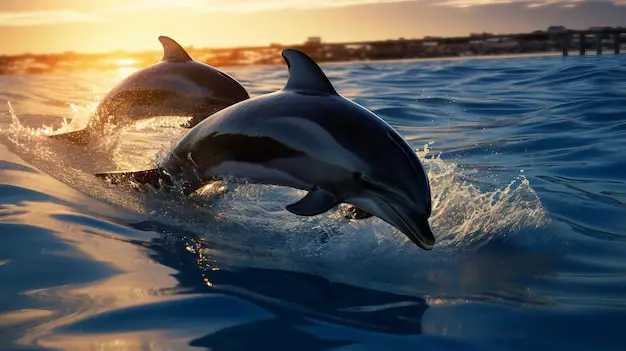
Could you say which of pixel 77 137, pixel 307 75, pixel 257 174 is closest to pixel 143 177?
pixel 257 174

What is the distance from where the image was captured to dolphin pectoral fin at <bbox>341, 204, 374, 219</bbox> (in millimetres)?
4659

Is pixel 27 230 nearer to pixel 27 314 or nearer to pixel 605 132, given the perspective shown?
pixel 27 314

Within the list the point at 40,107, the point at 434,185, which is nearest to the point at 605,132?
the point at 434,185

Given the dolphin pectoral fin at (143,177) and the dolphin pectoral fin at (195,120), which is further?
the dolphin pectoral fin at (195,120)

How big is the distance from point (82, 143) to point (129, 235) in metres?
4.09

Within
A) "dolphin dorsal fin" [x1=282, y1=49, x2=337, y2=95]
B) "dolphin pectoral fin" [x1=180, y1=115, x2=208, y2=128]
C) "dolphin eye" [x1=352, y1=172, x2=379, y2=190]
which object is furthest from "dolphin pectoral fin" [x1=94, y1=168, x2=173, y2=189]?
"dolphin eye" [x1=352, y1=172, x2=379, y2=190]

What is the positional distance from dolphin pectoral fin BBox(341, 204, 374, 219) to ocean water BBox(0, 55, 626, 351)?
0.35 ft

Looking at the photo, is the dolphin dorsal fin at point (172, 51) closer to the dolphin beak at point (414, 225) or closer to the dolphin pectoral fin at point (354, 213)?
the dolphin pectoral fin at point (354, 213)

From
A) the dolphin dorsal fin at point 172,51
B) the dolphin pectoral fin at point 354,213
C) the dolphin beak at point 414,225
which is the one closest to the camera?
the dolphin beak at point 414,225

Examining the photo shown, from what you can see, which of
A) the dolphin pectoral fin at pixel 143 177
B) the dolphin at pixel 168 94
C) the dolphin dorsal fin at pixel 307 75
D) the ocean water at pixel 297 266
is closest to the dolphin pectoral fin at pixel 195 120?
the dolphin at pixel 168 94

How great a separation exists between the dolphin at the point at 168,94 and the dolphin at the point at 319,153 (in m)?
1.85

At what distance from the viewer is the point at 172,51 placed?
783 centimetres

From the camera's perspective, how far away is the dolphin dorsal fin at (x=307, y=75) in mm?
4758

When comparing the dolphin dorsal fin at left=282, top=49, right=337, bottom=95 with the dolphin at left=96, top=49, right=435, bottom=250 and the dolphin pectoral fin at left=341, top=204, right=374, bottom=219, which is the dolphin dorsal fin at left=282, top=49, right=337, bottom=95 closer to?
the dolphin at left=96, top=49, right=435, bottom=250
